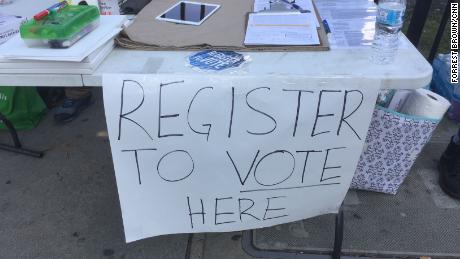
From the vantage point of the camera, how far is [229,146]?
1.24 meters

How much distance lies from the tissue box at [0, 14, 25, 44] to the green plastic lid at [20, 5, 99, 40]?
0.23m

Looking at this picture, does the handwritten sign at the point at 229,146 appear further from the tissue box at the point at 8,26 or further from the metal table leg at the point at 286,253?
the tissue box at the point at 8,26

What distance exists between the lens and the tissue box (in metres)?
1.32

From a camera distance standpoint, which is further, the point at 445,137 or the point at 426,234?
the point at 445,137

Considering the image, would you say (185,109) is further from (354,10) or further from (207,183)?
(354,10)

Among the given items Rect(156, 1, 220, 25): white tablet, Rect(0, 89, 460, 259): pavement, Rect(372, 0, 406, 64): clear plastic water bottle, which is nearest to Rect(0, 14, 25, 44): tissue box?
Rect(156, 1, 220, 25): white tablet

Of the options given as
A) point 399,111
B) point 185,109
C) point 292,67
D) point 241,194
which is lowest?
point 241,194

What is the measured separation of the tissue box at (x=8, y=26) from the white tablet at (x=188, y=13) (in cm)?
49

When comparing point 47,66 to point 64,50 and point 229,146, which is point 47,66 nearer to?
point 64,50

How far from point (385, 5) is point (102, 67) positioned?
2.77 feet

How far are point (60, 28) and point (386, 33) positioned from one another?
93 cm

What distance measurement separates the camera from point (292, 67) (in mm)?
1143

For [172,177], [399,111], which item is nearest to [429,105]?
[399,111]


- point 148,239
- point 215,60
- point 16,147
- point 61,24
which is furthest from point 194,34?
point 16,147
